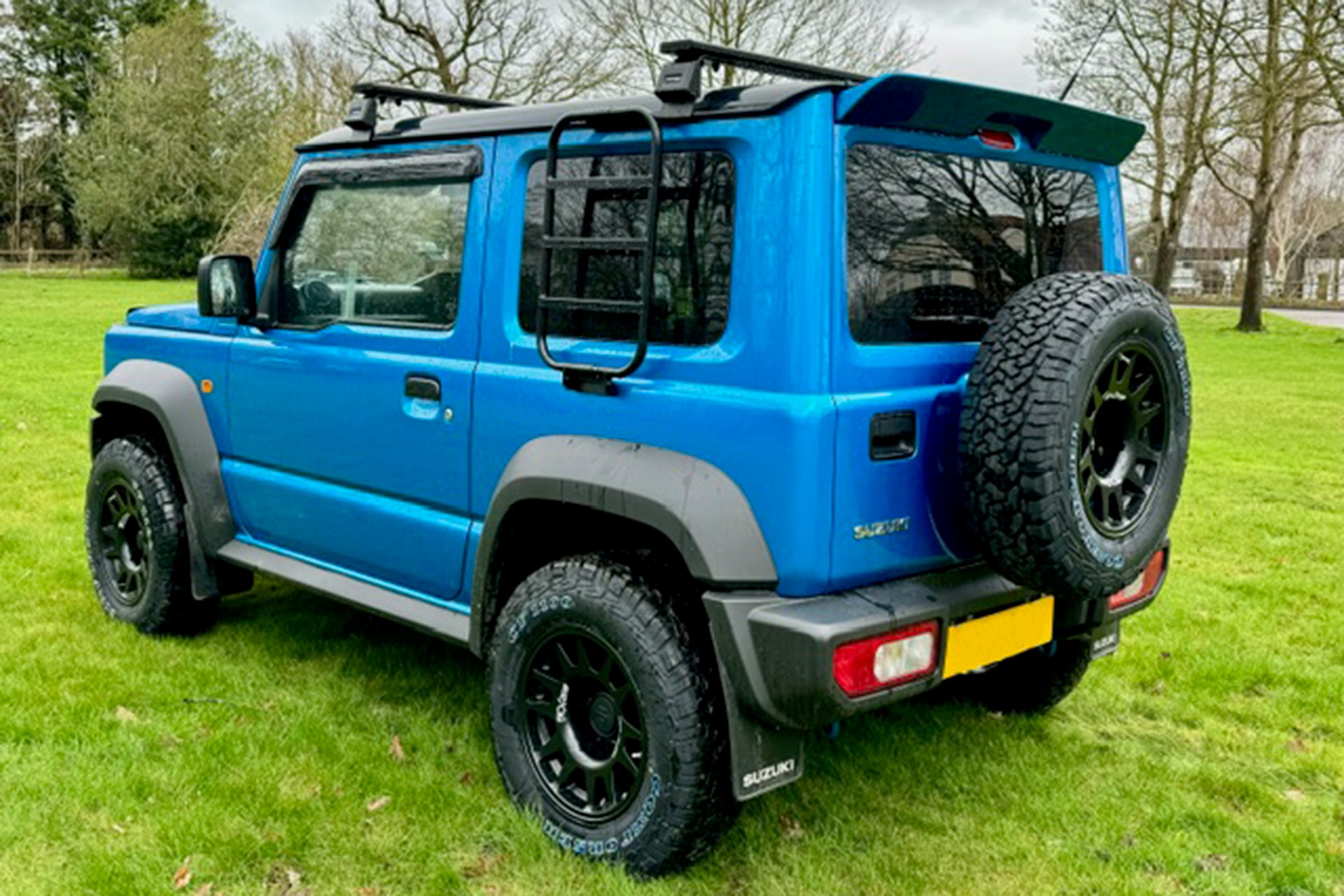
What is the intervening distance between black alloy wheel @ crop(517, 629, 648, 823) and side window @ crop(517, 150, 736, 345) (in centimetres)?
80

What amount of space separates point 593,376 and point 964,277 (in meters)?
0.98

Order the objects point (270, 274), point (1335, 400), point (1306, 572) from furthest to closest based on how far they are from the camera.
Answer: point (1335, 400)
point (1306, 572)
point (270, 274)

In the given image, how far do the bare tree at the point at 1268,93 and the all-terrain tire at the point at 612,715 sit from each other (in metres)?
19.7

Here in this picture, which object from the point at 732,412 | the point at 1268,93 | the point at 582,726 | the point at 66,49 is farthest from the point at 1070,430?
the point at 66,49

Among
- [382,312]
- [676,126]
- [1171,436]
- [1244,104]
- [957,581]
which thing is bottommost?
[957,581]

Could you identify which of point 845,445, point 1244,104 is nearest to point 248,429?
point 845,445

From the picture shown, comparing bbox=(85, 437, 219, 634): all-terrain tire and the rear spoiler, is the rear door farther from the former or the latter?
the rear spoiler

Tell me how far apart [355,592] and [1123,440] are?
2.32 m

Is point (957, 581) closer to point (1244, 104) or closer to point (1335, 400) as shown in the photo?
point (1335, 400)

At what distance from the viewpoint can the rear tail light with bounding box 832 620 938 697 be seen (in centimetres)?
258

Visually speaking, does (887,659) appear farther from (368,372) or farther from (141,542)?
(141,542)

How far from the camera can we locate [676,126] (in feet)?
9.29

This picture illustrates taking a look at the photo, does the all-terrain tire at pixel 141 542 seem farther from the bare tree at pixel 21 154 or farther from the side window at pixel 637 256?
the bare tree at pixel 21 154

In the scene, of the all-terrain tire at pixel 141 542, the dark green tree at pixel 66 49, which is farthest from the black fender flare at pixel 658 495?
the dark green tree at pixel 66 49
